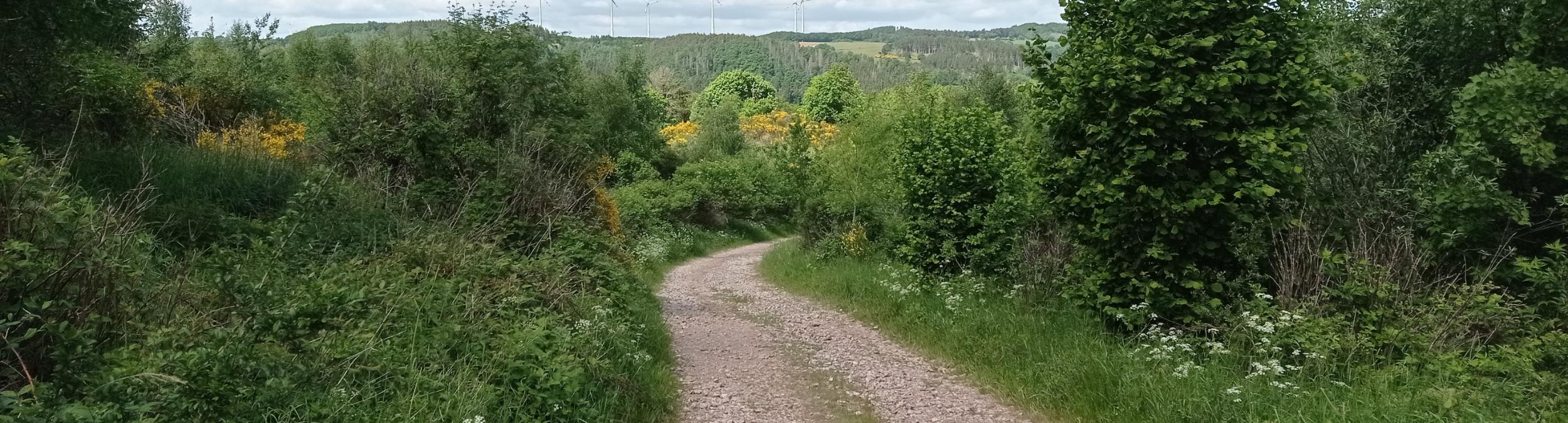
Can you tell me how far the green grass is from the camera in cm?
540

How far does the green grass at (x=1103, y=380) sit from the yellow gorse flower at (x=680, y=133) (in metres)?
38.6

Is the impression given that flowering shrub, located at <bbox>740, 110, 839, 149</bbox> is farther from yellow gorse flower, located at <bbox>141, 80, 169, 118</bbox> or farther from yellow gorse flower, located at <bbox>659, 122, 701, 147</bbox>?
yellow gorse flower, located at <bbox>141, 80, 169, 118</bbox>

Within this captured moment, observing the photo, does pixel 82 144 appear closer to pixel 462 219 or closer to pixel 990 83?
pixel 462 219

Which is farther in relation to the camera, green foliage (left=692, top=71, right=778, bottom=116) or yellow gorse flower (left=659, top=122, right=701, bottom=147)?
green foliage (left=692, top=71, right=778, bottom=116)

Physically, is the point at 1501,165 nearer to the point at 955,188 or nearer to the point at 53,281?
the point at 955,188

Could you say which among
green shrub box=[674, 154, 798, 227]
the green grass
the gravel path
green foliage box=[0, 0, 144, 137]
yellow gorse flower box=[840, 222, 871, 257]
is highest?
green foliage box=[0, 0, 144, 137]

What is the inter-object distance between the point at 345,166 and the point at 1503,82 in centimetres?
1324

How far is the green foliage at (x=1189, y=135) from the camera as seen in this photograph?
7.53m

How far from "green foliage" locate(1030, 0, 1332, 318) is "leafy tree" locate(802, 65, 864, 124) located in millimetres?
67262

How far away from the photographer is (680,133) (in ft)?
169

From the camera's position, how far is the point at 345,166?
1093cm

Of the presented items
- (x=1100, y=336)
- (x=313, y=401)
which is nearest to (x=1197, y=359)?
(x=1100, y=336)

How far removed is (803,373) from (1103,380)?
3183 mm

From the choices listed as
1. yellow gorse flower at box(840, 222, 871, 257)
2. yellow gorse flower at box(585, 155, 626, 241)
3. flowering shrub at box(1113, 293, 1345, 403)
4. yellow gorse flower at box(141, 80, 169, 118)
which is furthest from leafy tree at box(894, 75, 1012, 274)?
yellow gorse flower at box(141, 80, 169, 118)
